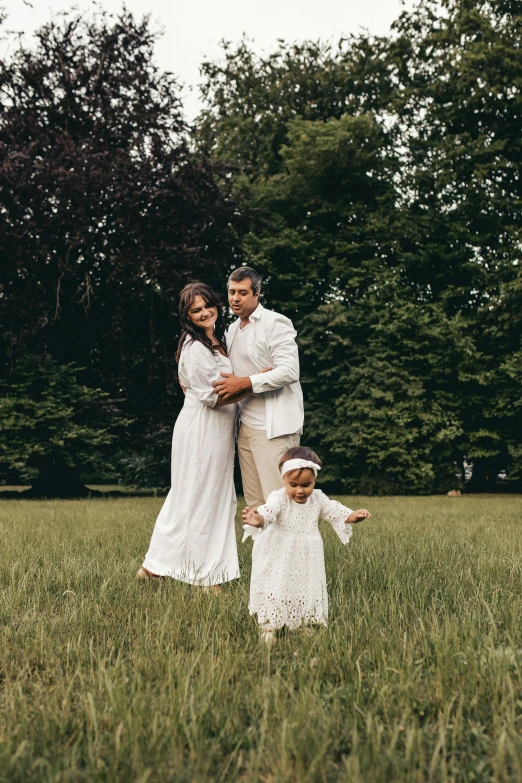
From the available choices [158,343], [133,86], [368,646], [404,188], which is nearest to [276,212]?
[404,188]

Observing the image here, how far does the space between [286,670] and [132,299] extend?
1466cm

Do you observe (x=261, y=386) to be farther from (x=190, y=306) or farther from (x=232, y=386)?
(x=190, y=306)

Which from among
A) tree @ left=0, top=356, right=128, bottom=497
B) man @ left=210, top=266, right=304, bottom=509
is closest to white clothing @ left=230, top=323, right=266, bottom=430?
man @ left=210, top=266, right=304, bottom=509

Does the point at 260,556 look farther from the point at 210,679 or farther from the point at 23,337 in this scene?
the point at 23,337

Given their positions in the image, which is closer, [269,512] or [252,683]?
[252,683]

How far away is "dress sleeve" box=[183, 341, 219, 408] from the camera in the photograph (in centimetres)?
479

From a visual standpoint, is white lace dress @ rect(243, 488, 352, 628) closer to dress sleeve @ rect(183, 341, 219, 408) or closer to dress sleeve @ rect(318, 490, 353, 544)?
dress sleeve @ rect(318, 490, 353, 544)

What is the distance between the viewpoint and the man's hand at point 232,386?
4.63m

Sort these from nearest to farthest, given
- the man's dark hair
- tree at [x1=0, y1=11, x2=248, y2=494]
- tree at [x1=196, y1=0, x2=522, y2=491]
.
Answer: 1. the man's dark hair
2. tree at [x1=0, y1=11, x2=248, y2=494]
3. tree at [x1=196, y1=0, x2=522, y2=491]

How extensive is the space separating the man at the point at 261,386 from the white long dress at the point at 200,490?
5.8 inches

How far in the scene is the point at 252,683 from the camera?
261 cm

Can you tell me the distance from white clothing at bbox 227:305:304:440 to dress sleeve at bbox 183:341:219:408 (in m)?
0.31

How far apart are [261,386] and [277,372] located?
0.14m

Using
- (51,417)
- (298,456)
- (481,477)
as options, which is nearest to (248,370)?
(298,456)
